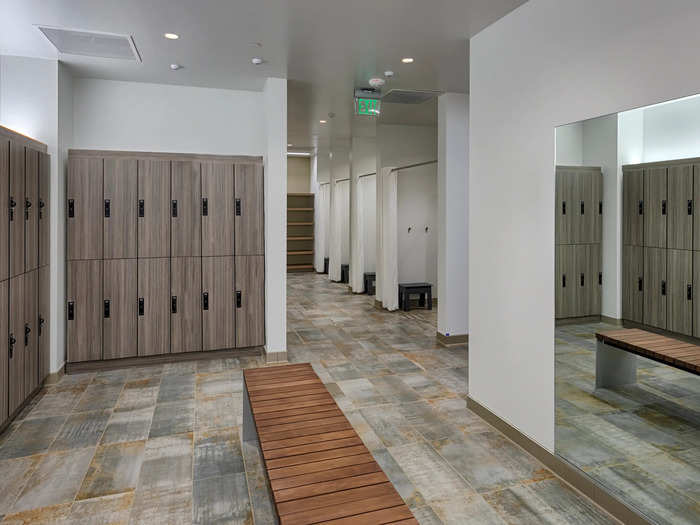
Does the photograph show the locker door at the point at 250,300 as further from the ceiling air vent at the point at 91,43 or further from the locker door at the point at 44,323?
the ceiling air vent at the point at 91,43

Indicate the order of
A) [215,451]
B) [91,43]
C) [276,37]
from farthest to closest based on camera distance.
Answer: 1. [91,43]
2. [276,37]
3. [215,451]

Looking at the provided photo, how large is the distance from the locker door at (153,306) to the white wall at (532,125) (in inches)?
125

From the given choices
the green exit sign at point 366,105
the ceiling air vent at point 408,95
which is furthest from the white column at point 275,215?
the ceiling air vent at point 408,95

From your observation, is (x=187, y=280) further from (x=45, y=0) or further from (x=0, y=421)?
(x=45, y=0)

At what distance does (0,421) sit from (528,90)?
413 centimetres

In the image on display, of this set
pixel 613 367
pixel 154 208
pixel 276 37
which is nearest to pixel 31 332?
pixel 154 208

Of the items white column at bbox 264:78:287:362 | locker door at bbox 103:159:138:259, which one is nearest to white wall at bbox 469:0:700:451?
white column at bbox 264:78:287:362

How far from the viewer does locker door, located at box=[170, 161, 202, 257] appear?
521 cm

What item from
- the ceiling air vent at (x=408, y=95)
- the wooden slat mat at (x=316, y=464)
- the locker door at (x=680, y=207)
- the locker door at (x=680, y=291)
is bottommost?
the wooden slat mat at (x=316, y=464)

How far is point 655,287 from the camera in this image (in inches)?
92.2

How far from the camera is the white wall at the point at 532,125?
229cm

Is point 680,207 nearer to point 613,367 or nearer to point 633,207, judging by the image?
point 633,207

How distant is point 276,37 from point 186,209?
2.13 meters

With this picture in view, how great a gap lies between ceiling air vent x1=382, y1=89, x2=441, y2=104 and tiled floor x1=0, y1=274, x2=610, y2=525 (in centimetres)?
297
